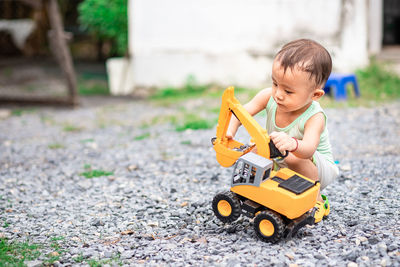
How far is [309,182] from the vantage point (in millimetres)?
2436

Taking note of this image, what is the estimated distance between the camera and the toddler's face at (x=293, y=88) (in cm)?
239

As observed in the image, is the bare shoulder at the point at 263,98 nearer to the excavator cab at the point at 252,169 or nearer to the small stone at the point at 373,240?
the excavator cab at the point at 252,169

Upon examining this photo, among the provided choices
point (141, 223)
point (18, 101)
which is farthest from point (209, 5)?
point (141, 223)

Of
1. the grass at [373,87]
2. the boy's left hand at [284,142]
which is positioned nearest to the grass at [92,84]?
the grass at [373,87]

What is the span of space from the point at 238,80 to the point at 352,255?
598cm

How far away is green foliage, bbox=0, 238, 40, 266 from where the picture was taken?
2330mm

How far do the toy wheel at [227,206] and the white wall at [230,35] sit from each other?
5569 mm

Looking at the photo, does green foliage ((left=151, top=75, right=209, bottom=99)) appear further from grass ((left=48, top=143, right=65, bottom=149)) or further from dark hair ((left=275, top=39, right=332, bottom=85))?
dark hair ((left=275, top=39, right=332, bottom=85))

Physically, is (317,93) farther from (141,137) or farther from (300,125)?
(141,137)

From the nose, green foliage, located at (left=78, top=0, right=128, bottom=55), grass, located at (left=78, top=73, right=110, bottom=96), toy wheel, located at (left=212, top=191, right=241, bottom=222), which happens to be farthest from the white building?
toy wheel, located at (left=212, top=191, right=241, bottom=222)

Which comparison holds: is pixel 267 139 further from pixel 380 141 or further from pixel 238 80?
pixel 238 80

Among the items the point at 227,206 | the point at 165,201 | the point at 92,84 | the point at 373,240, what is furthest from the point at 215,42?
the point at 373,240

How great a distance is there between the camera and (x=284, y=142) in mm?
2402

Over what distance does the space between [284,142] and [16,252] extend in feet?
5.29
